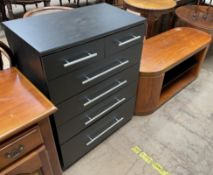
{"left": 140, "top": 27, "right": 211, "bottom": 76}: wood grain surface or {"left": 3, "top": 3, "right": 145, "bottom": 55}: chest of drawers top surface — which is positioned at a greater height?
{"left": 3, "top": 3, "right": 145, "bottom": 55}: chest of drawers top surface

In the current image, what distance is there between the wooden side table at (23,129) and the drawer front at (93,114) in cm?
19

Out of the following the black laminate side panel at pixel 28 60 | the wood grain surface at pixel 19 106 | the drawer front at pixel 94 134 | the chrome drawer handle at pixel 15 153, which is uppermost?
the black laminate side panel at pixel 28 60

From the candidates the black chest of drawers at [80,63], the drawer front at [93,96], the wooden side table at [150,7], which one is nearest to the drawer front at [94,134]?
the black chest of drawers at [80,63]

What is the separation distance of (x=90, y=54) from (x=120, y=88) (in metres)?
0.45

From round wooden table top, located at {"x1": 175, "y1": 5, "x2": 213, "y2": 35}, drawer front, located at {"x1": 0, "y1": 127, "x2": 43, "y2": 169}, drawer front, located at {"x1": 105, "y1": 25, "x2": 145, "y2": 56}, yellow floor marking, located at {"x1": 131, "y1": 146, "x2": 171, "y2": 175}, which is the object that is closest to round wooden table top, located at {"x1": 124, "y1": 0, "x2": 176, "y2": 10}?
round wooden table top, located at {"x1": 175, "y1": 5, "x2": 213, "y2": 35}

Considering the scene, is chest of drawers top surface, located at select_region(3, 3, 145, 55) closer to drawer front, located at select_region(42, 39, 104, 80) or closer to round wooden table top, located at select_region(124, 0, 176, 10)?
drawer front, located at select_region(42, 39, 104, 80)

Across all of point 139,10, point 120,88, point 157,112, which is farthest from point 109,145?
point 139,10

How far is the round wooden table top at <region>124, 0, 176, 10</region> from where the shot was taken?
2.15 metres

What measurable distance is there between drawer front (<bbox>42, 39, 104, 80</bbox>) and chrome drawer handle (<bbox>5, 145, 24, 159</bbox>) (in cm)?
32

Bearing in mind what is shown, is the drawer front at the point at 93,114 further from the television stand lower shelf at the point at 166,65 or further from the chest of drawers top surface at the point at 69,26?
the chest of drawers top surface at the point at 69,26

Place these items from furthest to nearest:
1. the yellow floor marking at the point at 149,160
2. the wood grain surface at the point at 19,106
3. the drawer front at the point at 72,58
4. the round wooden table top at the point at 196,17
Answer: the round wooden table top at the point at 196,17 → the yellow floor marking at the point at 149,160 → the drawer front at the point at 72,58 → the wood grain surface at the point at 19,106

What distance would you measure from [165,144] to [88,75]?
3.07 feet

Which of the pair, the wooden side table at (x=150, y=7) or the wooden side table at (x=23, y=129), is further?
the wooden side table at (x=150, y=7)

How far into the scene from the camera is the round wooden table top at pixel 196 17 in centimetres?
231
